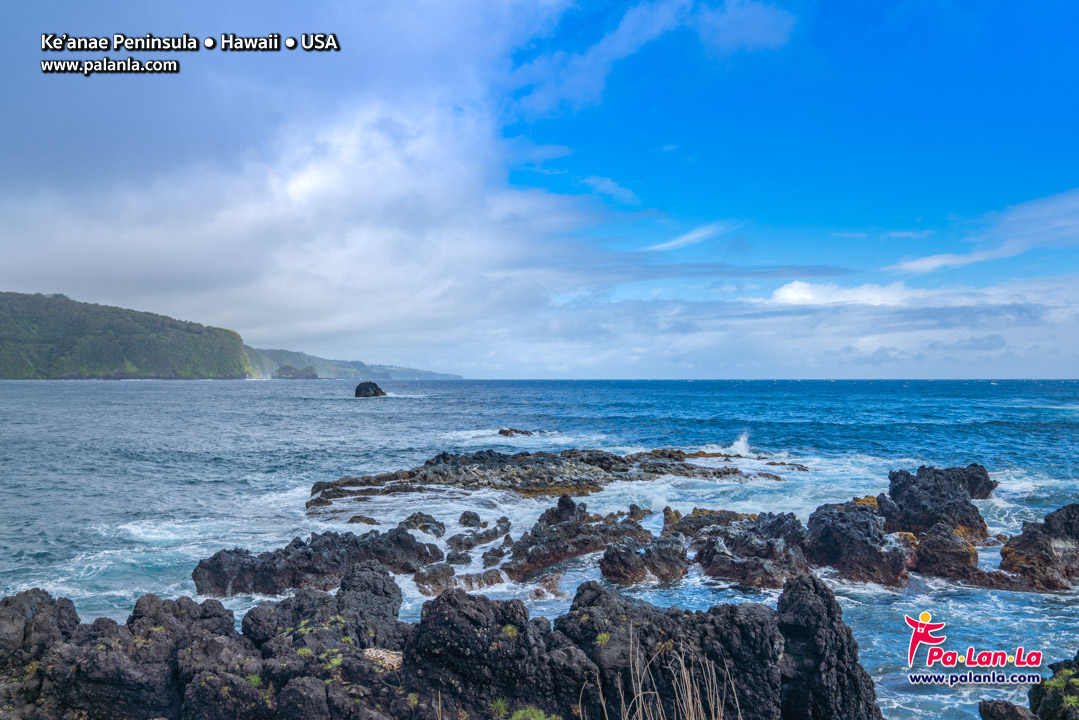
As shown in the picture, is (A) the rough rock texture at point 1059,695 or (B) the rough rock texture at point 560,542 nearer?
(A) the rough rock texture at point 1059,695

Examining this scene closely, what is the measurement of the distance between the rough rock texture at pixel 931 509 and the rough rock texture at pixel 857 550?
335 cm

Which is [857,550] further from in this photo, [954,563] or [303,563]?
[303,563]

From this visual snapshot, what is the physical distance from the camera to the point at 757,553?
16125 mm

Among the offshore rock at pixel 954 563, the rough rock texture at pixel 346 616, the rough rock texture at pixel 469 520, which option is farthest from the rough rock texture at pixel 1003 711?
the rough rock texture at pixel 469 520

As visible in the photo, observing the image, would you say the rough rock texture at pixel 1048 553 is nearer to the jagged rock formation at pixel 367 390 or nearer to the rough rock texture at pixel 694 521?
the rough rock texture at pixel 694 521

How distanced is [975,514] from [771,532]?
7293 millimetres

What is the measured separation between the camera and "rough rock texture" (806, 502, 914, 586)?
594 inches

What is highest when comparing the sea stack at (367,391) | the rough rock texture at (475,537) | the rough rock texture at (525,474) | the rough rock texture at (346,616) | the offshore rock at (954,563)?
the sea stack at (367,391)

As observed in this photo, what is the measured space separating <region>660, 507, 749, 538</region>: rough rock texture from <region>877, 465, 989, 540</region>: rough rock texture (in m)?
4.87

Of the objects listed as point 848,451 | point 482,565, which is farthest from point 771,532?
point 848,451

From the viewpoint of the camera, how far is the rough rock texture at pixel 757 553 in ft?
49.6

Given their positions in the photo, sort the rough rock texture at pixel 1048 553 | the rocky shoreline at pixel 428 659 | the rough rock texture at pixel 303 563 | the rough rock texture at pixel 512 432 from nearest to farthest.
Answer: the rocky shoreline at pixel 428 659 < the rough rock texture at pixel 1048 553 < the rough rock texture at pixel 303 563 < the rough rock texture at pixel 512 432

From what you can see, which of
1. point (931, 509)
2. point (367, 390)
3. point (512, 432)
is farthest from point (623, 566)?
point (367, 390)

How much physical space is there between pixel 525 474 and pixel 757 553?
1615 cm
